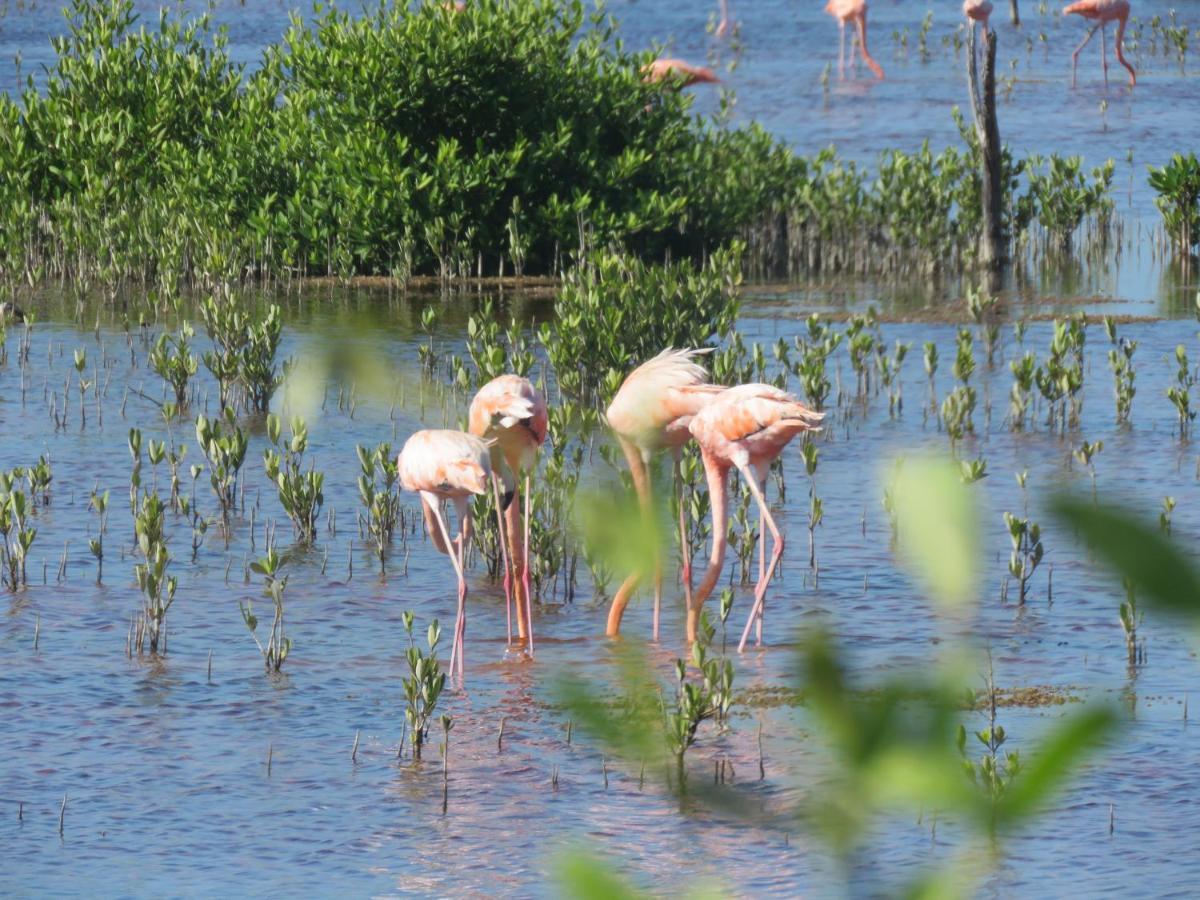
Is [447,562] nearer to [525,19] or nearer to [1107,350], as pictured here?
[1107,350]

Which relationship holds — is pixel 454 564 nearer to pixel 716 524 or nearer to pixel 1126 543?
pixel 716 524

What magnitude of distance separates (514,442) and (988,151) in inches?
412

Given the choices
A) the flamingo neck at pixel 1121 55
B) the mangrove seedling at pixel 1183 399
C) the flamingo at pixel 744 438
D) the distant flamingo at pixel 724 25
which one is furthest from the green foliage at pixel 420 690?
the distant flamingo at pixel 724 25

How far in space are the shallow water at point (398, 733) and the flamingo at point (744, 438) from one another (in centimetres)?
30

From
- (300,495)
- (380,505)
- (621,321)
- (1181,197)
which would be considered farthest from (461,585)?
(1181,197)

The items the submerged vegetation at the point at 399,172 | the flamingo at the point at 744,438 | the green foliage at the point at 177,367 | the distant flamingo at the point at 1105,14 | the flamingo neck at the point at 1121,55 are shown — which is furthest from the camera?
the distant flamingo at the point at 1105,14

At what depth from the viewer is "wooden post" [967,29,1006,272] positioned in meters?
16.5

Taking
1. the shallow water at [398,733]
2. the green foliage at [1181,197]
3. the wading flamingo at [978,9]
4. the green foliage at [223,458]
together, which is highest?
the wading flamingo at [978,9]

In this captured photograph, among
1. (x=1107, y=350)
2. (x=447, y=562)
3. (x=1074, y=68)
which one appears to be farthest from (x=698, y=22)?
(x=447, y=562)

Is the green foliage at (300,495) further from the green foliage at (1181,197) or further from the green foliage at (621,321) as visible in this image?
the green foliage at (1181,197)

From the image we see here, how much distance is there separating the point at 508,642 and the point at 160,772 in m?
1.78

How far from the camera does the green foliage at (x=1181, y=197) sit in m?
17.6

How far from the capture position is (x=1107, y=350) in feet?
45.4

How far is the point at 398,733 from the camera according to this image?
6.26 meters
